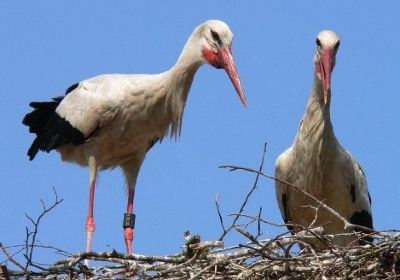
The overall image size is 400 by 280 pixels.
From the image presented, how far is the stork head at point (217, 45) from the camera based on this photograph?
33.1 ft

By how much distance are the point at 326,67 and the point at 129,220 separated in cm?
188

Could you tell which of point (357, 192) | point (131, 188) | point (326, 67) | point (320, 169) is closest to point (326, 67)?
point (326, 67)

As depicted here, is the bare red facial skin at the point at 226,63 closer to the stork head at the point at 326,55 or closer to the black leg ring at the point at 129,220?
the stork head at the point at 326,55

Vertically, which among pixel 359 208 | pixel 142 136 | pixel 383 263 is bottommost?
pixel 383 263

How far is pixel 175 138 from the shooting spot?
34.7ft

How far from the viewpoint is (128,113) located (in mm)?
10305

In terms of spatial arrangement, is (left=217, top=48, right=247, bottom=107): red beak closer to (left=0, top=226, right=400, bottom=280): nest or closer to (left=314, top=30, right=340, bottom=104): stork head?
(left=314, top=30, right=340, bottom=104): stork head

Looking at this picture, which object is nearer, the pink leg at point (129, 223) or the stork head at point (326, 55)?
the stork head at point (326, 55)

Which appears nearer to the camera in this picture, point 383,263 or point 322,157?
point 383,263

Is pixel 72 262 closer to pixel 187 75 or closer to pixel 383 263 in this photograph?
pixel 383 263

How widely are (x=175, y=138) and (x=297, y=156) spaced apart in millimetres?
1064

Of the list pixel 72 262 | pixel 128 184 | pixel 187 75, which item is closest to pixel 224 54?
pixel 187 75

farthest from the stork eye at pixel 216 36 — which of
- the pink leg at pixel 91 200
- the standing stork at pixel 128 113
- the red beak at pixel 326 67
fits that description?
the pink leg at pixel 91 200

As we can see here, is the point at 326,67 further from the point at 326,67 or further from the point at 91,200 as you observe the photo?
the point at 91,200
